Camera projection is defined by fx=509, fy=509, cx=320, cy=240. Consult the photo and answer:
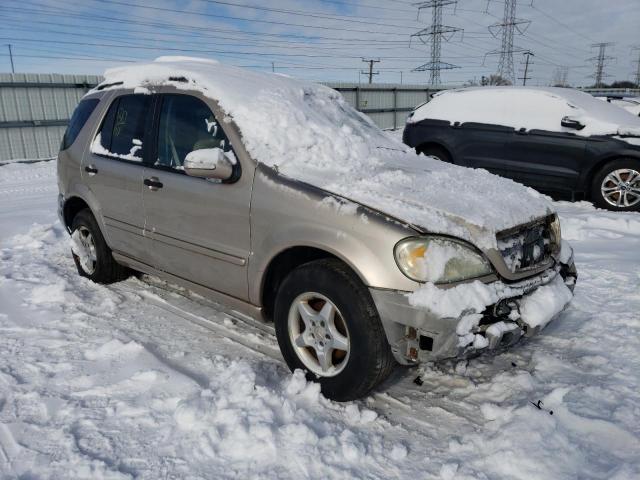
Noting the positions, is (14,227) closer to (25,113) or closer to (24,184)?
(24,184)

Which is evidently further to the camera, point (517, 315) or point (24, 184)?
point (24, 184)

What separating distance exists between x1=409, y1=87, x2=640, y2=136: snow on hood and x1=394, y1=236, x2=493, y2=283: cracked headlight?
5.65 m

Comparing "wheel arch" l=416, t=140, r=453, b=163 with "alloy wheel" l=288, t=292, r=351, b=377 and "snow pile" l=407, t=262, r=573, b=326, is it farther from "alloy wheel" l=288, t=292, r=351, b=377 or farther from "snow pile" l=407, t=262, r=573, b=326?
"alloy wheel" l=288, t=292, r=351, b=377

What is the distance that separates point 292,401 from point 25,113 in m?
12.6

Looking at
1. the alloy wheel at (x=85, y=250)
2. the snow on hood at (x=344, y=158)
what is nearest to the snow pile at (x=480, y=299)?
the snow on hood at (x=344, y=158)

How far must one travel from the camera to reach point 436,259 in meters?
2.43

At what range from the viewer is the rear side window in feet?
14.4

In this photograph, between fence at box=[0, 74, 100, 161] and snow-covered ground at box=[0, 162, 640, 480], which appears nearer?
snow-covered ground at box=[0, 162, 640, 480]

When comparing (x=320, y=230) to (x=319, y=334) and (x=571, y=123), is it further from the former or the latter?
(x=571, y=123)

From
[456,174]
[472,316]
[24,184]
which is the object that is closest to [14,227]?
[24,184]

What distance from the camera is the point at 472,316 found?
241cm

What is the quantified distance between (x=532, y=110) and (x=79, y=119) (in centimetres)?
623

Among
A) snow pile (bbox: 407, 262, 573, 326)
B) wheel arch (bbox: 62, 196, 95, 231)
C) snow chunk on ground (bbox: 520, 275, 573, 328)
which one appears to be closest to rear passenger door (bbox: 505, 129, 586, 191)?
snow chunk on ground (bbox: 520, 275, 573, 328)

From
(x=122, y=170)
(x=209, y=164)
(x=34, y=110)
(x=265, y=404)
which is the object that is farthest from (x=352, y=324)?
(x=34, y=110)
